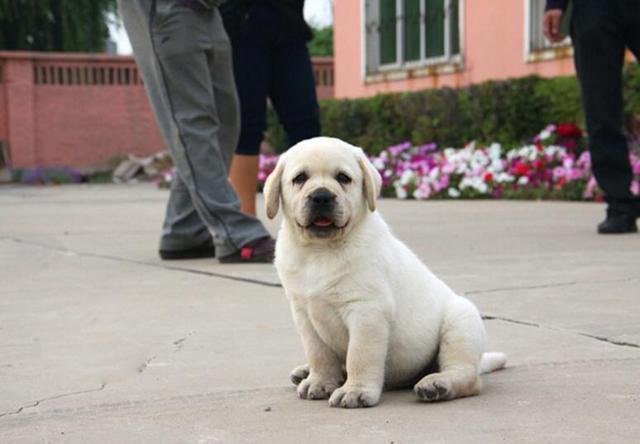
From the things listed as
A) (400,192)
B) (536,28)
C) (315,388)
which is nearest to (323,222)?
(315,388)

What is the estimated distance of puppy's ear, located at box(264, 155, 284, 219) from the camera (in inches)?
112

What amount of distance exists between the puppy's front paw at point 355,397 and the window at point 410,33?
11117mm

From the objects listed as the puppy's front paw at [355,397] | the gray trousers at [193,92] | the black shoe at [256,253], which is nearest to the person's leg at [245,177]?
the gray trousers at [193,92]

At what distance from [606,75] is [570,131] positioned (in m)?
3.92

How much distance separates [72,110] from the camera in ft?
70.2

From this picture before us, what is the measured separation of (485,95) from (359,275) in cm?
925

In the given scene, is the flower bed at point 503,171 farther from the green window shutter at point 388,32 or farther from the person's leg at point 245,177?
the person's leg at point 245,177

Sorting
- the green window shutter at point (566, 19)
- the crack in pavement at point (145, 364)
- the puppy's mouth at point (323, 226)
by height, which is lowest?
the crack in pavement at point (145, 364)

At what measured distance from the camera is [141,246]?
22.0 ft

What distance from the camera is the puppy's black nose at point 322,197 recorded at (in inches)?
106

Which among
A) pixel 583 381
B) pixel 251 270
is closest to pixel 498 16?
pixel 251 270

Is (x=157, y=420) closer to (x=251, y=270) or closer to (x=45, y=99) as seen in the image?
(x=251, y=270)

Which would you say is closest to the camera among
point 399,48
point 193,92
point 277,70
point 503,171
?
point 193,92

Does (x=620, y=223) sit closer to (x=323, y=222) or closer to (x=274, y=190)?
(x=274, y=190)
